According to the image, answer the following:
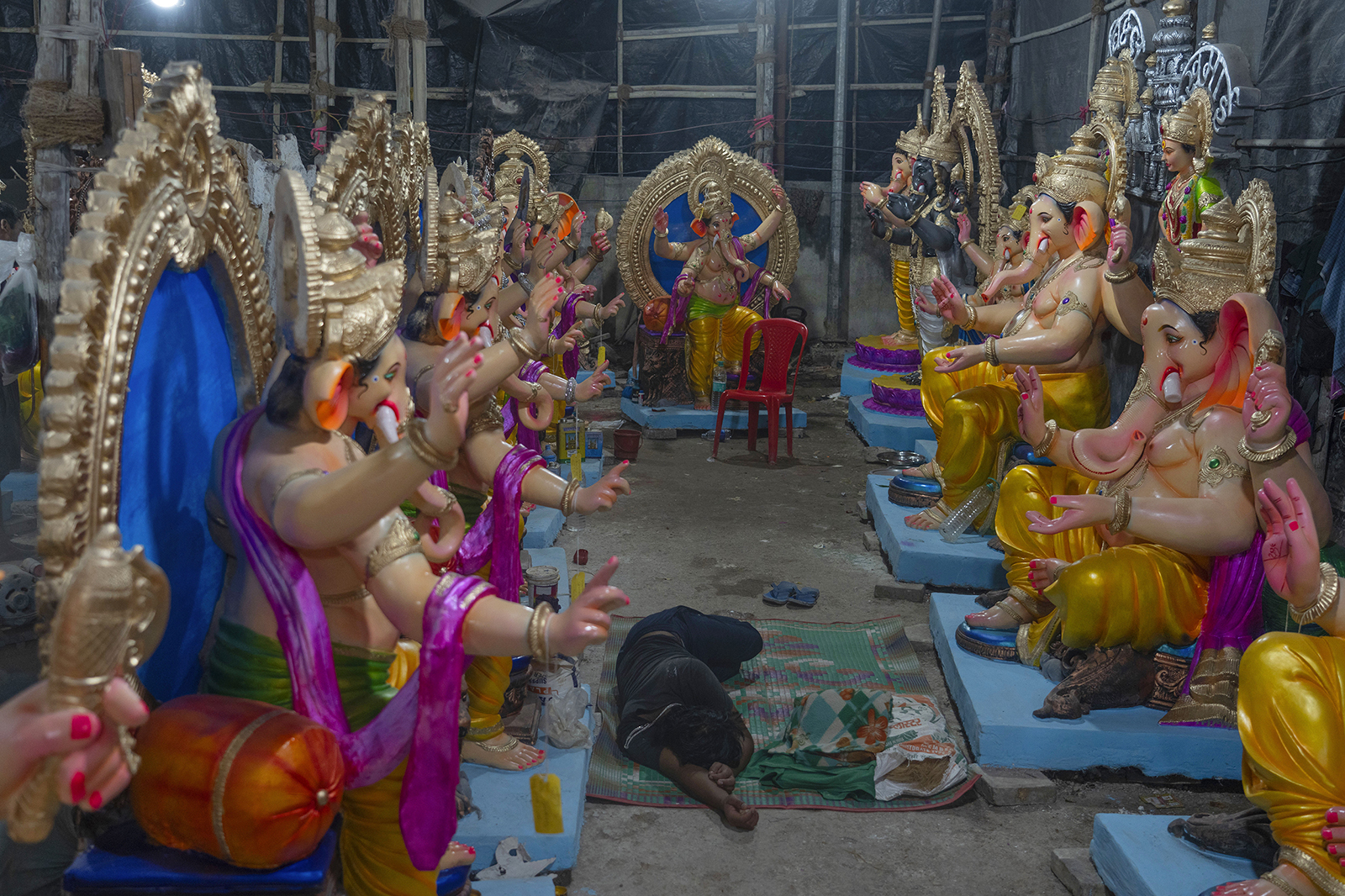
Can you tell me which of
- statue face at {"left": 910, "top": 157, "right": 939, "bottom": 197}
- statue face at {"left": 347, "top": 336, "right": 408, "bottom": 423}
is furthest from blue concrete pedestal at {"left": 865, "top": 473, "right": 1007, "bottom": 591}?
statue face at {"left": 347, "top": 336, "right": 408, "bottom": 423}

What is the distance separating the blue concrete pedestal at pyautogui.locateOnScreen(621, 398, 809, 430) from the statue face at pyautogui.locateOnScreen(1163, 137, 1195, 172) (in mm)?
4964

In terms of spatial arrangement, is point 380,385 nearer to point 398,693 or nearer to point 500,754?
point 398,693

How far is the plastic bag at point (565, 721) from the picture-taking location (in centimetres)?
359

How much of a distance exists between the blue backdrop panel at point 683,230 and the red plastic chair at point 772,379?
1.47m

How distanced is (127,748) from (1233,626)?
11.1 feet

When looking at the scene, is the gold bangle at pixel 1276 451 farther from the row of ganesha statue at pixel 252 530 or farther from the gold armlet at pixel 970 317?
the gold armlet at pixel 970 317

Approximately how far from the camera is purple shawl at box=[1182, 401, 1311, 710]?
3584mm

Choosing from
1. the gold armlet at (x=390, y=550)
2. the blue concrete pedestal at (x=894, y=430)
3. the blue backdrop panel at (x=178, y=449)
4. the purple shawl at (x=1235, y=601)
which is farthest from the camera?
the blue concrete pedestal at (x=894, y=430)

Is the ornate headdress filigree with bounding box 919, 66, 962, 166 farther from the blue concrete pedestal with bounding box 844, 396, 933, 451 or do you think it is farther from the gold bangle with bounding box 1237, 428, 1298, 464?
the gold bangle with bounding box 1237, 428, 1298, 464

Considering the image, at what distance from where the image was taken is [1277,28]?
14.5ft

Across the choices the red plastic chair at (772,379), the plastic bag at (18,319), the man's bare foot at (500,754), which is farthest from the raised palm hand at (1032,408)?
the plastic bag at (18,319)

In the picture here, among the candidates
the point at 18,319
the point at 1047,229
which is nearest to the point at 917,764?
the point at 1047,229

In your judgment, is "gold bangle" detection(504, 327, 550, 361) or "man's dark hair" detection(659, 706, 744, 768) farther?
"man's dark hair" detection(659, 706, 744, 768)

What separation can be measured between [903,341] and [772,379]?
245 cm
